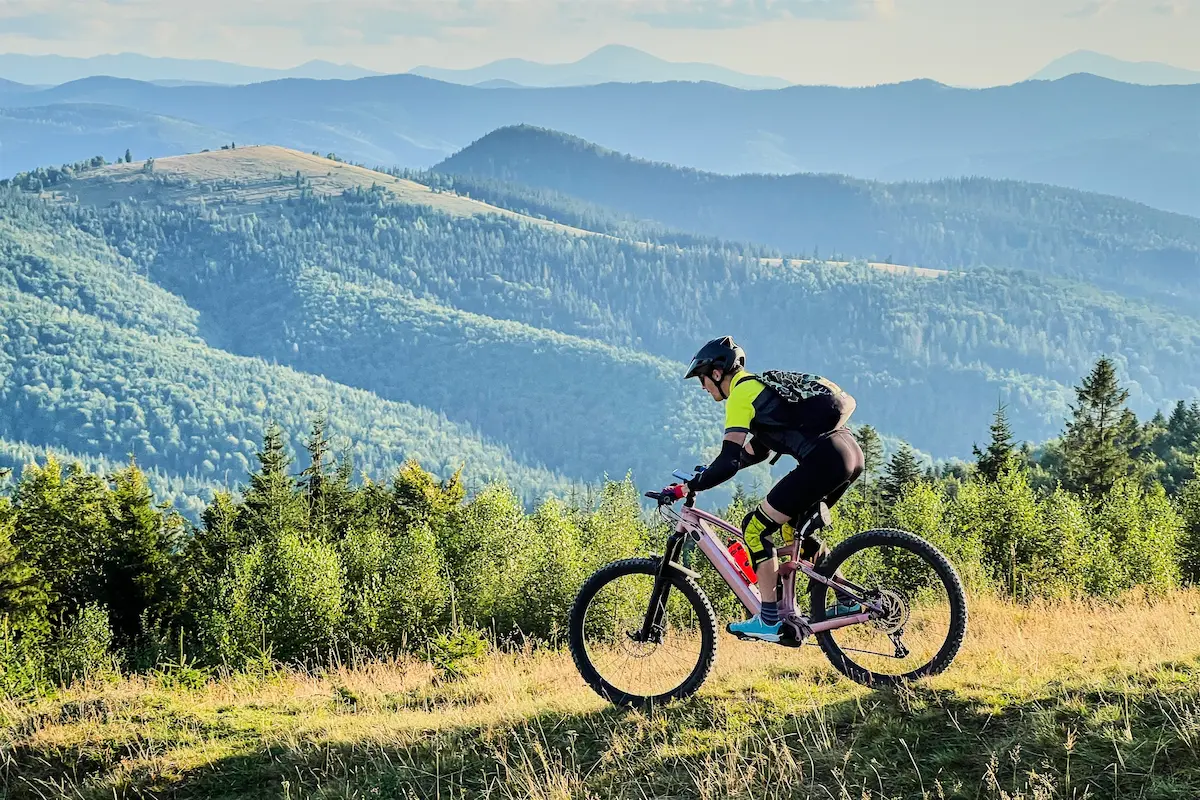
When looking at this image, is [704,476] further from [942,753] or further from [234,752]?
[234,752]

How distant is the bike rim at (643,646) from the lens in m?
7.91

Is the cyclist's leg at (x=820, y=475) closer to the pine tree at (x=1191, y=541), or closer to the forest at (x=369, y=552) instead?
the forest at (x=369, y=552)

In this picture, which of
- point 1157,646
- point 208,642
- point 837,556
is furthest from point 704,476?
point 208,642

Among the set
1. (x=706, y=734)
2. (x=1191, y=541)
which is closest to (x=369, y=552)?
(x=1191, y=541)

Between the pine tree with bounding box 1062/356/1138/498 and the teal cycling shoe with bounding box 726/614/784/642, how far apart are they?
158ft

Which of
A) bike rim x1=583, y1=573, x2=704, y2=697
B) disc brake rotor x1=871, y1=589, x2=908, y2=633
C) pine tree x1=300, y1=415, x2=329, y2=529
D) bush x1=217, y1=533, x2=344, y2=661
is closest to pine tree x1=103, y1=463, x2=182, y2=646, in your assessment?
bush x1=217, y1=533, x2=344, y2=661

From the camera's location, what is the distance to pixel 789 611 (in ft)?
24.7

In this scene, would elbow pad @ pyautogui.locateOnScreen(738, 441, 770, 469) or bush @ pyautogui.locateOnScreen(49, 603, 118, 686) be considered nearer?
elbow pad @ pyautogui.locateOnScreen(738, 441, 770, 469)

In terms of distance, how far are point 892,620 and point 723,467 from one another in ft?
6.17

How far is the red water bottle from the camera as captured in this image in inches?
307

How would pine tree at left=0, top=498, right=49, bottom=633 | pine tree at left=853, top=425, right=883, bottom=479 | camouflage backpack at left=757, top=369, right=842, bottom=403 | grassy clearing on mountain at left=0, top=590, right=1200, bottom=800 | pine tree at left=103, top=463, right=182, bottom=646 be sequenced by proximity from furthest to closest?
1. pine tree at left=853, top=425, right=883, bottom=479
2. pine tree at left=103, top=463, right=182, bottom=646
3. pine tree at left=0, top=498, right=49, bottom=633
4. camouflage backpack at left=757, top=369, right=842, bottom=403
5. grassy clearing on mountain at left=0, top=590, right=1200, bottom=800

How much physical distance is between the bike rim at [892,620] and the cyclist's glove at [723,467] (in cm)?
126

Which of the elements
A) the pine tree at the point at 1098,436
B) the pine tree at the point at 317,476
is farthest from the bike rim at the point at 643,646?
the pine tree at the point at 1098,436

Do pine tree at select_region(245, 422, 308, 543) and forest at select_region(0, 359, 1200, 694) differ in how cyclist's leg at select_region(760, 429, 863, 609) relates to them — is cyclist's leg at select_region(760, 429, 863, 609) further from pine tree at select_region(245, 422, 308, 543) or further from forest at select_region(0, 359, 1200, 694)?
pine tree at select_region(245, 422, 308, 543)
